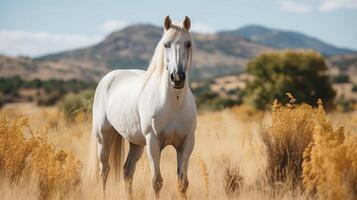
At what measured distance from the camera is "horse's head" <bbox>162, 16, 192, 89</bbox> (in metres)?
5.16

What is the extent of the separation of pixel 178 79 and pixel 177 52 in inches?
12.8

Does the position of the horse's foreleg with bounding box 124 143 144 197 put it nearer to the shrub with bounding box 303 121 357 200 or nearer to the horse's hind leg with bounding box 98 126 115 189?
the horse's hind leg with bounding box 98 126 115 189

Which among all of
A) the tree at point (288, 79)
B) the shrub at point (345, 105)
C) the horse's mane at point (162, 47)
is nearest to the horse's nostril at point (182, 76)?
the horse's mane at point (162, 47)

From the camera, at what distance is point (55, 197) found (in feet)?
17.5

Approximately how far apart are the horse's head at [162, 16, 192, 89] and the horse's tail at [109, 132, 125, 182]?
2.21 meters

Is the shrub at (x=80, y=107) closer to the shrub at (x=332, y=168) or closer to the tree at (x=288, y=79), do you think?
the shrub at (x=332, y=168)

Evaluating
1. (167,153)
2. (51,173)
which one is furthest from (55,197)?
(167,153)

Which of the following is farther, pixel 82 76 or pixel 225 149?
pixel 82 76

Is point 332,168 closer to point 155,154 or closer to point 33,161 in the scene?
point 155,154

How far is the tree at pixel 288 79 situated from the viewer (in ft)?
87.8

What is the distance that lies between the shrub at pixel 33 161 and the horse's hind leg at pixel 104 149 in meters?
0.96

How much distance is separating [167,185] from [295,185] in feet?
6.12

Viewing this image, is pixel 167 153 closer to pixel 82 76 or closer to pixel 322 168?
pixel 322 168

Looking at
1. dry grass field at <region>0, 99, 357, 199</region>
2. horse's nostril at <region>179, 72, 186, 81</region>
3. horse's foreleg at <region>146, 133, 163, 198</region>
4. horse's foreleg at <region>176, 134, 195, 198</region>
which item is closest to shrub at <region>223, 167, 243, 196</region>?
dry grass field at <region>0, 99, 357, 199</region>
